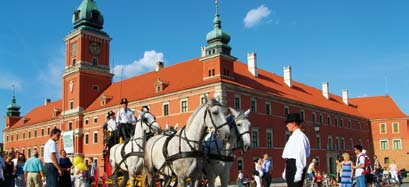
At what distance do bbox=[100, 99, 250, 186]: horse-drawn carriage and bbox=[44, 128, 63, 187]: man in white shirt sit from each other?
→ 1677mm

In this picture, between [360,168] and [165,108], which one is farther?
[165,108]

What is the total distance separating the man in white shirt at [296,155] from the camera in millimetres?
5695

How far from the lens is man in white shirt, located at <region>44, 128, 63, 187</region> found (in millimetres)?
7496

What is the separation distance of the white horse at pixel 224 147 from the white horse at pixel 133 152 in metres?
1.52

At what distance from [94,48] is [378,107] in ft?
149

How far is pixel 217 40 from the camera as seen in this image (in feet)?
128

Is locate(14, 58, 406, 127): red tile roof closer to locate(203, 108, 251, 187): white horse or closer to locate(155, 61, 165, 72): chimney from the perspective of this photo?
locate(155, 61, 165, 72): chimney

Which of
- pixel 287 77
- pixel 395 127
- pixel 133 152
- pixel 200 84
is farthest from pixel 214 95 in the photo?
pixel 395 127

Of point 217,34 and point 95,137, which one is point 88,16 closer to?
point 95,137

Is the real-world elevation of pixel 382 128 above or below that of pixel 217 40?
below

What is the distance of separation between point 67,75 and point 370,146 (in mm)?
45579

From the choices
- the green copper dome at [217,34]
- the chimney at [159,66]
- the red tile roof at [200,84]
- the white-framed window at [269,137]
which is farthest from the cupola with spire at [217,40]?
the chimney at [159,66]

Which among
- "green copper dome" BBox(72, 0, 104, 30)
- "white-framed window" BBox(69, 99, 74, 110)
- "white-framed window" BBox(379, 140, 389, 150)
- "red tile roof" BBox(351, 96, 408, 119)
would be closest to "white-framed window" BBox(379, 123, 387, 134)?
"red tile roof" BBox(351, 96, 408, 119)

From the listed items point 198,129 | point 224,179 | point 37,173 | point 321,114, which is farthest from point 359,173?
point 321,114
